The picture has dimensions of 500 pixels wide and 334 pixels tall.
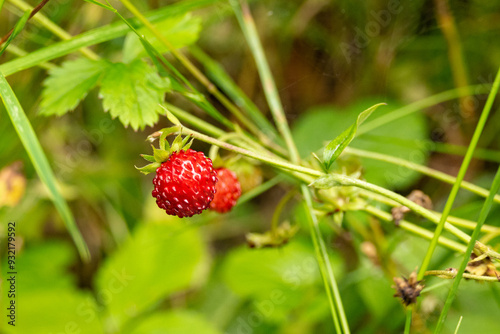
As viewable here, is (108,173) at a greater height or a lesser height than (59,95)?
lesser

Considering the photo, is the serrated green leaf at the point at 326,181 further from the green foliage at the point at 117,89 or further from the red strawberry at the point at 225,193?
the green foliage at the point at 117,89

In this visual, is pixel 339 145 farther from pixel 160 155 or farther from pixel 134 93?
pixel 134 93

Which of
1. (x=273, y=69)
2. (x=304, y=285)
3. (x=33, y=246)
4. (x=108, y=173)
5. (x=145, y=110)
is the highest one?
(x=145, y=110)

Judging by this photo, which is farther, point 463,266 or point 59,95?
point 59,95

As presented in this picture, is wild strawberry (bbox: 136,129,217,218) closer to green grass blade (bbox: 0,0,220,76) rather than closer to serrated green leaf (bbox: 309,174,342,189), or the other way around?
serrated green leaf (bbox: 309,174,342,189)

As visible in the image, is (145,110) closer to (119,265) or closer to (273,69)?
(119,265)

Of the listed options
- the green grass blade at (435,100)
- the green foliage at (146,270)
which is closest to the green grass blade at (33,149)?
the green foliage at (146,270)

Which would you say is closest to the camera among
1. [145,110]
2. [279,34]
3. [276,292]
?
[145,110]

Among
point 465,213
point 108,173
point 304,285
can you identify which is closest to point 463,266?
point 465,213

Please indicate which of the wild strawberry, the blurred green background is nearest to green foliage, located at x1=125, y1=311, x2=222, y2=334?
the blurred green background
